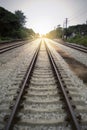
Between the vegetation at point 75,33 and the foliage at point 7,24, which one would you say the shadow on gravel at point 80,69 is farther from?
the foliage at point 7,24

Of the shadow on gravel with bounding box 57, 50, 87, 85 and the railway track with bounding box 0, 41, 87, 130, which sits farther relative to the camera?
the shadow on gravel with bounding box 57, 50, 87, 85

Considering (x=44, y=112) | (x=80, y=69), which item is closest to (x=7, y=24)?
(x=80, y=69)

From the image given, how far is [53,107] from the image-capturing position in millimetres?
5004

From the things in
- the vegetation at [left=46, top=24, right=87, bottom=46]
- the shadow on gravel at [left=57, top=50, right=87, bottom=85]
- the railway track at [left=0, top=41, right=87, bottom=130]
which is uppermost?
the vegetation at [left=46, top=24, right=87, bottom=46]

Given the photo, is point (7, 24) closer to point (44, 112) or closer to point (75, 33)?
point (44, 112)

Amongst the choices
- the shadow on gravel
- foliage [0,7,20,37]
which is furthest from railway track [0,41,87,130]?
foliage [0,7,20,37]

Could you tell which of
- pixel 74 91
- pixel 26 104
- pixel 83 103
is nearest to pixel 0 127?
pixel 26 104

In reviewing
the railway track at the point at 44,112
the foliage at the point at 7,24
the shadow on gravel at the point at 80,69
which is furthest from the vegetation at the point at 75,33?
the railway track at the point at 44,112

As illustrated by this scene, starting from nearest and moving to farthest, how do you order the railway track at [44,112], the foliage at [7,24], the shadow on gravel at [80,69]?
the railway track at [44,112]
the shadow on gravel at [80,69]
the foliage at [7,24]

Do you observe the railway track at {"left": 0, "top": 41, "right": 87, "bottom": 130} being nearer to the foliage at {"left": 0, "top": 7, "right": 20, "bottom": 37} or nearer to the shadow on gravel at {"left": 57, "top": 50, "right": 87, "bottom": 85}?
the shadow on gravel at {"left": 57, "top": 50, "right": 87, "bottom": 85}

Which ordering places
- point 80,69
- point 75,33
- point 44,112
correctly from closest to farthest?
point 44,112 → point 80,69 → point 75,33

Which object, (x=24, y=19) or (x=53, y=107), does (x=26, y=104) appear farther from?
(x=24, y=19)

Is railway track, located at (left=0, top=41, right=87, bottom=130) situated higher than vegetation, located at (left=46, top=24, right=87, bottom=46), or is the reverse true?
vegetation, located at (left=46, top=24, right=87, bottom=46)

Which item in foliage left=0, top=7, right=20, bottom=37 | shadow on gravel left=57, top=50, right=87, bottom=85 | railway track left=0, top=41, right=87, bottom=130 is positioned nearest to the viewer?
railway track left=0, top=41, right=87, bottom=130
